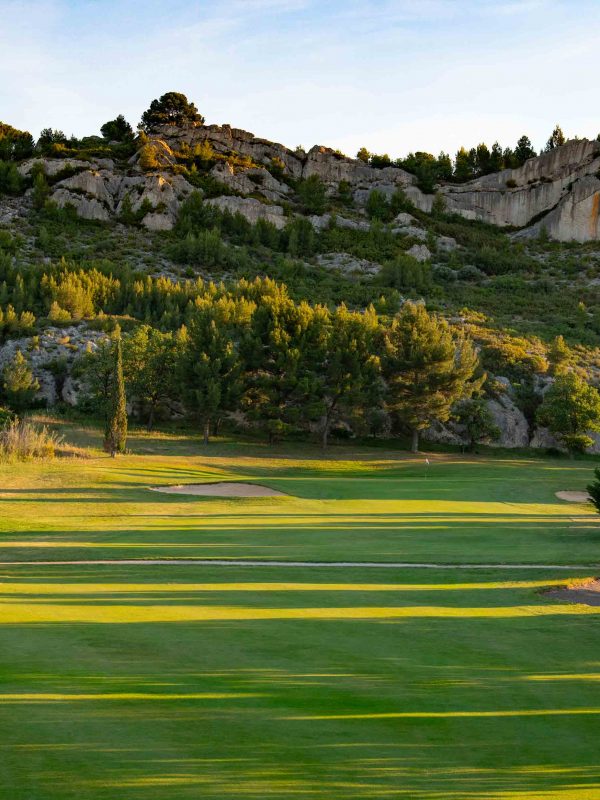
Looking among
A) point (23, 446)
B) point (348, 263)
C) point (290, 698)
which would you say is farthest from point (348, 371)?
point (290, 698)

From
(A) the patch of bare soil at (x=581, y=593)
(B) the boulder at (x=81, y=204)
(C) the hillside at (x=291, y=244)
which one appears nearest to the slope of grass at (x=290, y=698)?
(A) the patch of bare soil at (x=581, y=593)

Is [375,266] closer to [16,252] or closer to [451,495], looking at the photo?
[16,252]

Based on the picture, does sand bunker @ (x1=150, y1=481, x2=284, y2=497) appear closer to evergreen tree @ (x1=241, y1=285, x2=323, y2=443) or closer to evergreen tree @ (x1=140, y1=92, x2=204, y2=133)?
evergreen tree @ (x1=241, y1=285, x2=323, y2=443)

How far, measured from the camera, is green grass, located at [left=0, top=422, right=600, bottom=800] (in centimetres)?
684

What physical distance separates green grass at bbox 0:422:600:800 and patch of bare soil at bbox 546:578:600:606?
17.5 inches

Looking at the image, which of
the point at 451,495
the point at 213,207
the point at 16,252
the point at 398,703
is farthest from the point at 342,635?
the point at 213,207

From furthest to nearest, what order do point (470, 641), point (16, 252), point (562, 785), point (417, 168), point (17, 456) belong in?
point (417, 168), point (16, 252), point (17, 456), point (470, 641), point (562, 785)

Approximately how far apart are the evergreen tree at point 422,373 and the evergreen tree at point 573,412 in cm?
508

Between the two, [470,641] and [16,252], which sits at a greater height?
[16,252]

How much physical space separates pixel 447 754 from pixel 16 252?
8596 centimetres

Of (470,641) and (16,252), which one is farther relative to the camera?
(16,252)

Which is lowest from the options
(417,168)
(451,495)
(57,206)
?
(451,495)

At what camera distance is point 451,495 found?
36.4 m

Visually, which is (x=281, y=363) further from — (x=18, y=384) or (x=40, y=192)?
(x=40, y=192)
